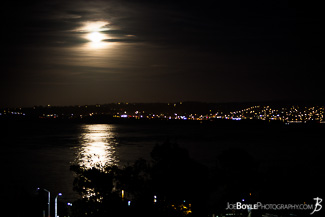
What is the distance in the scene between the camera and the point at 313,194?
11.5m

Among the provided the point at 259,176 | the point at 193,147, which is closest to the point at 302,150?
the point at 193,147

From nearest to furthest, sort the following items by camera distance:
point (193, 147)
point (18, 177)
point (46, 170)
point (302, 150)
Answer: point (18, 177), point (46, 170), point (302, 150), point (193, 147)

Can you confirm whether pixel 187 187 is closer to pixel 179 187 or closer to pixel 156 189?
pixel 179 187

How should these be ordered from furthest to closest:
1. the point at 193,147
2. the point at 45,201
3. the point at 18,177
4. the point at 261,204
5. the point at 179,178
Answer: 1. the point at 193,147
2. the point at 18,177
3. the point at 45,201
4. the point at 179,178
5. the point at 261,204

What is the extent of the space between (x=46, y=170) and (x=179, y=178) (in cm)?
2345

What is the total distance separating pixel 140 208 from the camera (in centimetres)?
1128

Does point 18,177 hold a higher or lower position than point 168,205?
lower

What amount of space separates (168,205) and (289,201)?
10.0 ft

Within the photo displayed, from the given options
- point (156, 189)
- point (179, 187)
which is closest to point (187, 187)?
point (179, 187)

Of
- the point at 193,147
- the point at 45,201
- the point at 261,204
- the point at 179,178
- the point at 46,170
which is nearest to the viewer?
the point at 261,204

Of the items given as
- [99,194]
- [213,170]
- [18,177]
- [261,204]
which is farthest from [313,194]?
[18,177]

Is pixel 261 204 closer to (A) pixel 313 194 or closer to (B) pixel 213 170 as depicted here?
(A) pixel 313 194

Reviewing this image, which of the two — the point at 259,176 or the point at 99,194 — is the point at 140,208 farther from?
the point at 259,176

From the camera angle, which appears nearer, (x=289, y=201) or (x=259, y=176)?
(x=289, y=201)
